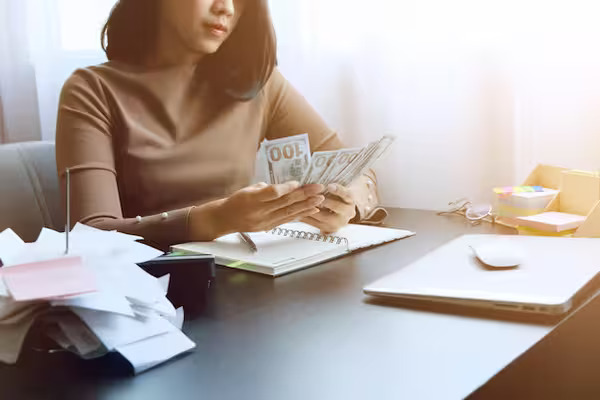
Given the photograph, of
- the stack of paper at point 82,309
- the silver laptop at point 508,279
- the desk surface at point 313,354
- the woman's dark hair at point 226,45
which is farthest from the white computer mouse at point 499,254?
the woman's dark hair at point 226,45

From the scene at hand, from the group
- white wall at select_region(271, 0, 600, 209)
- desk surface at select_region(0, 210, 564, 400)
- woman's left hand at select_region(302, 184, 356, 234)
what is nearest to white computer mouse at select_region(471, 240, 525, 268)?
desk surface at select_region(0, 210, 564, 400)

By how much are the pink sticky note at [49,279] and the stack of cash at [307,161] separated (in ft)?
1.52

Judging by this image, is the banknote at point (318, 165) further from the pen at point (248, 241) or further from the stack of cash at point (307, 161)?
the pen at point (248, 241)

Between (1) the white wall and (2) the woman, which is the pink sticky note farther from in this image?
(1) the white wall

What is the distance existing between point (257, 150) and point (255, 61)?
23cm

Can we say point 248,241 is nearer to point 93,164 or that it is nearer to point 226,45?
point 93,164

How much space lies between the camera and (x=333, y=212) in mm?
1096

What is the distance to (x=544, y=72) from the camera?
136cm

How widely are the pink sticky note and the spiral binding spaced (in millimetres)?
495

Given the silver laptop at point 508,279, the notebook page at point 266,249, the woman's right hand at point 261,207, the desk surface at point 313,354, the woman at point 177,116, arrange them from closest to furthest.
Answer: the desk surface at point 313,354, the silver laptop at point 508,279, the notebook page at point 266,249, the woman's right hand at point 261,207, the woman at point 177,116

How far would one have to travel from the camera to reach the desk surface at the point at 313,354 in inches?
20.0

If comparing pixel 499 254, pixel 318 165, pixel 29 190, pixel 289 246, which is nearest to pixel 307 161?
pixel 318 165

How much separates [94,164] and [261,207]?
415mm

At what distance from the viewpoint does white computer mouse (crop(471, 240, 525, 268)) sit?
0.80 m
